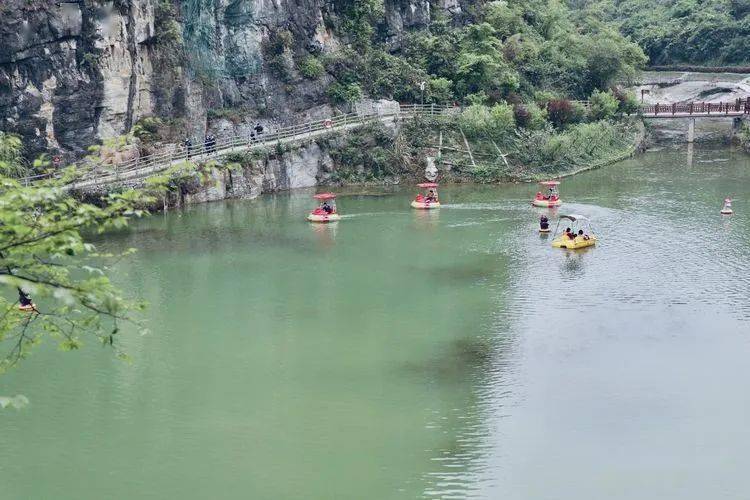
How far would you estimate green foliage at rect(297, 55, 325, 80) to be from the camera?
7231 cm

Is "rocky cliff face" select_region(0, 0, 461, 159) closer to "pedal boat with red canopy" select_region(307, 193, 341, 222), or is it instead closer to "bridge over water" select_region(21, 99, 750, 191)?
"bridge over water" select_region(21, 99, 750, 191)

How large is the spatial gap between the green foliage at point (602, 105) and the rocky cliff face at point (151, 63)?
16203 millimetres

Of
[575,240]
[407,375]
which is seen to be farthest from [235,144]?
[407,375]

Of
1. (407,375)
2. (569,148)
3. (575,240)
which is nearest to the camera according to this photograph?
(407,375)

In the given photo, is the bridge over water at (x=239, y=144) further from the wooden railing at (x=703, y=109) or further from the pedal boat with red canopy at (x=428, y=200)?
the pedal boat with red canopy at (x=428, y=200)

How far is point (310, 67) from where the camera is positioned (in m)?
72.4

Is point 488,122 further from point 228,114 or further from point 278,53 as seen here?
point 228,114

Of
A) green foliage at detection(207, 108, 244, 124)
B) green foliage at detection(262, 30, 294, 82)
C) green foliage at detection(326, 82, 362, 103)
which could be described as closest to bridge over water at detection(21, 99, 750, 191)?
green foliage at detection(326, 82, 362, 103)

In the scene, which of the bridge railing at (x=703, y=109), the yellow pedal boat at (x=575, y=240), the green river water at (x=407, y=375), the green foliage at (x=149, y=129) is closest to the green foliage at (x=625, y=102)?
the bridge railing at (x=703, y=109)

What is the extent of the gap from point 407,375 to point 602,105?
53308 mm

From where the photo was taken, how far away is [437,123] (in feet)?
239

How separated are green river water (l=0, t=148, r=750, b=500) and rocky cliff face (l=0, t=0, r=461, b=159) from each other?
10.6 m

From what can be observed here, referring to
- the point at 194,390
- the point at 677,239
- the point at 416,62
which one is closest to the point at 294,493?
the point at 194,390

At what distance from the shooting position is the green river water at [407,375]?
26.1 meters
